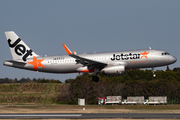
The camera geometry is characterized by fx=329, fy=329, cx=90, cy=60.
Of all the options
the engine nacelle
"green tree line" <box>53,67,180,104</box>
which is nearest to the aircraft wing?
the engine nacelle

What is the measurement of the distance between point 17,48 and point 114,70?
21.1 metres

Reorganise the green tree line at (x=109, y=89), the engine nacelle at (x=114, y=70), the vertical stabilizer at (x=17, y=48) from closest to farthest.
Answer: the engine nacelle at (x=114, y=70)
the vertical stabilizer at (x=17, y=48)
the green tree line at (x=109, y=89)

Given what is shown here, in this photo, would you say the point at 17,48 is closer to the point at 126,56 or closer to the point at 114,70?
the point at 114,70

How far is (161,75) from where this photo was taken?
449ft

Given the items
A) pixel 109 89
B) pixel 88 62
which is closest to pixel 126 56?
pixel 88 62

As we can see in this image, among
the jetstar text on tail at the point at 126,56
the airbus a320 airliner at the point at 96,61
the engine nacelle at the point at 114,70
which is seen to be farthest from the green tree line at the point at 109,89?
the jetstar text on tail at the point at 126,56

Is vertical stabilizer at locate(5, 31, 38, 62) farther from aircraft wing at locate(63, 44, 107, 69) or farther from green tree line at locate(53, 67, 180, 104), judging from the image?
green tree line at locate(53, 67, 180, 104)

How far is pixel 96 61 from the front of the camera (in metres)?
55.8

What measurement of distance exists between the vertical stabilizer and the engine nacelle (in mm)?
15517

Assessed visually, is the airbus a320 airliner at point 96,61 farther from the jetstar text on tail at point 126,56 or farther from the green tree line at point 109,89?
the green tree line at point 109,89

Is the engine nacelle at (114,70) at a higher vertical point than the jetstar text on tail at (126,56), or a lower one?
lower

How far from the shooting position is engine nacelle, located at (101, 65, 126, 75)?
55.0m

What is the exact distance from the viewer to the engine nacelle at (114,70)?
180ft

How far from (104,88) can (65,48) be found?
62364 mm
